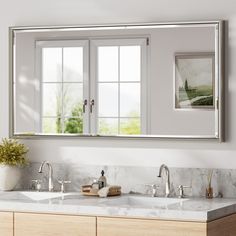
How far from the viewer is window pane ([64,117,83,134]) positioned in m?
5.06

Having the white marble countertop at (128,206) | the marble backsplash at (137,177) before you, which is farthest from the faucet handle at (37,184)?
the white marble countertop at (128,206)

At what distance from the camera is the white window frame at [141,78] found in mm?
4891

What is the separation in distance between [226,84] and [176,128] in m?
0.41

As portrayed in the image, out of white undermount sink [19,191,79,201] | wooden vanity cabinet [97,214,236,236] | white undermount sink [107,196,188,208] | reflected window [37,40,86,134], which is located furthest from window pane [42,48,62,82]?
wooden vanity cabinet [97,214,236,236]

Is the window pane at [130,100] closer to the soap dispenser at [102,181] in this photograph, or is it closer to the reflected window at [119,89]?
the reflected window at [119,89]

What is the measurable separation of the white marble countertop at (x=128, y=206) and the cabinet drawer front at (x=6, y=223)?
0.04 meters

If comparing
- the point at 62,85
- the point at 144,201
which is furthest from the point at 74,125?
the point at 144,201

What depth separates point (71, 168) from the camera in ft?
16.8

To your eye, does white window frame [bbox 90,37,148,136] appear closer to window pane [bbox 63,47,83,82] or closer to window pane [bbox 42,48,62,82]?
window pane [bbox 63,47,83,82]

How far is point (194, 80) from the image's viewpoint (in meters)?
4.81

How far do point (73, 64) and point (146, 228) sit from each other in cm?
130

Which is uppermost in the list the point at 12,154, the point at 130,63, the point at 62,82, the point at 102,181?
the point at 130,63

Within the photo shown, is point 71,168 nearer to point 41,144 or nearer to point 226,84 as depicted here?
point 41,144

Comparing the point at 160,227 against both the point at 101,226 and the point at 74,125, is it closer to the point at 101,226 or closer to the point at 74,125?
the point at 101,226
